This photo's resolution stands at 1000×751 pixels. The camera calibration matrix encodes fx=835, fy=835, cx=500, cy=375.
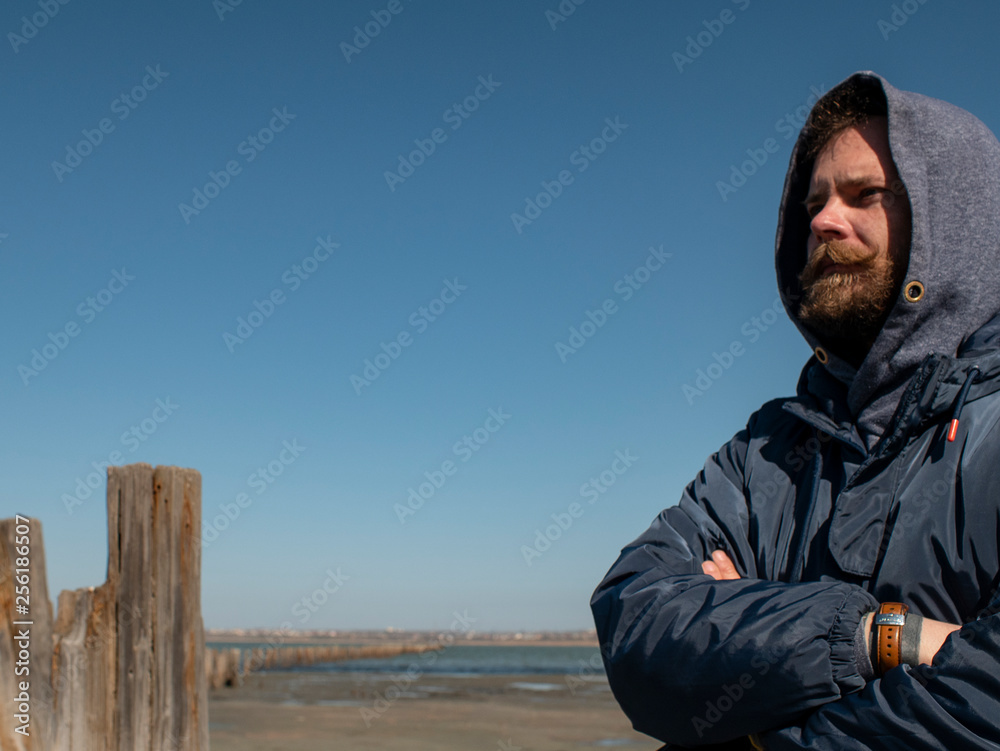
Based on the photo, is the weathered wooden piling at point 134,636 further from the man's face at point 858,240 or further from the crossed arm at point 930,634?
the crossed arm at point 930,634

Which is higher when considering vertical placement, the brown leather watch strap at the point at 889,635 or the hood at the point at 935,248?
the hood at the point at 935,248

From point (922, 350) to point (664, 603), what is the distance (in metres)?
0.81

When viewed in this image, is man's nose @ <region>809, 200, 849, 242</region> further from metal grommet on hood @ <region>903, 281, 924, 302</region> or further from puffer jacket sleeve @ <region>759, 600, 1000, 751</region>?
puffer jacket sleeve @ <region>759, 600, 1000, 751</region>

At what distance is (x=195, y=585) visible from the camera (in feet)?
13.6

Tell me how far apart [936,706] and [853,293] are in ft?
3.27

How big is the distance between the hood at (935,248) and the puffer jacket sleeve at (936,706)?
0.57 metres

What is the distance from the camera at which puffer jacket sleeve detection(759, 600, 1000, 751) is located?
1344 mm

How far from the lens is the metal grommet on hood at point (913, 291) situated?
1.87 m

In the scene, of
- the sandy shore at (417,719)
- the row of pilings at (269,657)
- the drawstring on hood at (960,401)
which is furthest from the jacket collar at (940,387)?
the sandy shore at (417,719)

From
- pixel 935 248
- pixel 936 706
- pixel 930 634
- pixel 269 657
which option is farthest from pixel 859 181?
pixel 269 657

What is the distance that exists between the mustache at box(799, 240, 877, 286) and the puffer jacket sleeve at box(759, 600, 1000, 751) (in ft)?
2.90

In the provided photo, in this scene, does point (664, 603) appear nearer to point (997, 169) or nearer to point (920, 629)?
point (920, 629)

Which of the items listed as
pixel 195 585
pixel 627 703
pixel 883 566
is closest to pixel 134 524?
pixel 195 585

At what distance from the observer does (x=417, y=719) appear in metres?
16.8
